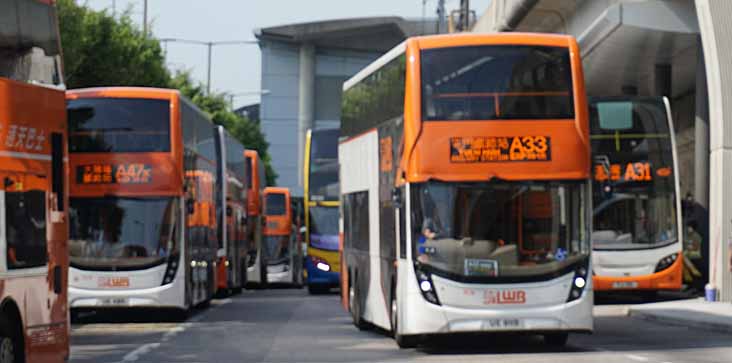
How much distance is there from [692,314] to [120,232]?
932cm

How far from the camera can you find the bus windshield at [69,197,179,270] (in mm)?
27516

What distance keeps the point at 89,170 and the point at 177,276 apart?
90.0 inches

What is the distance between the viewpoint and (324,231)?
4341 centimetres

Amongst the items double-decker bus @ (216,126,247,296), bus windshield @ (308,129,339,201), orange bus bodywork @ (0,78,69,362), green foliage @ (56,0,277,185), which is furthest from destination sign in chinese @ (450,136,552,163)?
bus windshield @ (308,129,339,201)

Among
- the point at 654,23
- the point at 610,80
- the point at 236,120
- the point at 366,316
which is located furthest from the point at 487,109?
the point at 236,120

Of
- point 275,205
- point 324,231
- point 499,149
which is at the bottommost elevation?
point 324,231

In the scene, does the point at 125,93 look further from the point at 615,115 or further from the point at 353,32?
the point at 353,32

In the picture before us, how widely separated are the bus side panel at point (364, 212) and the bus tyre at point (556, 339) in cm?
208

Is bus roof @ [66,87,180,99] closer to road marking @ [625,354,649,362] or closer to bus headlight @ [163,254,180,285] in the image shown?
bus headlight @ [163,254,180,285]

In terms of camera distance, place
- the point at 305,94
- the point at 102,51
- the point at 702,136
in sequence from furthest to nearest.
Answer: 1. the point at 305,94
2. the point at 102,51
3. the point at 702,136

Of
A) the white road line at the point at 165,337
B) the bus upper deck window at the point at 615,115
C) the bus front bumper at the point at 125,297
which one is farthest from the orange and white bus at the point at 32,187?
the bus upper deck window at the point at 615,115

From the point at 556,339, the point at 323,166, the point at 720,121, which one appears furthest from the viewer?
the point at 323,166

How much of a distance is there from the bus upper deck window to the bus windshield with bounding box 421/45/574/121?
13022mm

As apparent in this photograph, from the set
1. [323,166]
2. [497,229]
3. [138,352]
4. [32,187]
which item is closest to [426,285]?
[497,229]
